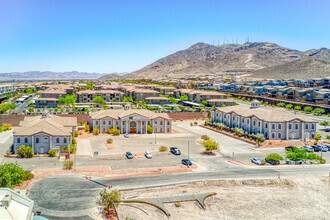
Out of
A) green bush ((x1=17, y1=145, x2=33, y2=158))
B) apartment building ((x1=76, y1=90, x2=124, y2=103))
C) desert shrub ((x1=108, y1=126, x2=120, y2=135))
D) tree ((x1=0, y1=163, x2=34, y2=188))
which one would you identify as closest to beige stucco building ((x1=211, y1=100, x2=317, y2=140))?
desert shrub ((x1=108, y1=126, x2=120, y2=135))

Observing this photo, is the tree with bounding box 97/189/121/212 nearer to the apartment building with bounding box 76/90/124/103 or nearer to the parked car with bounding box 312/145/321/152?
the parked car with bounding box 312/145/321/152

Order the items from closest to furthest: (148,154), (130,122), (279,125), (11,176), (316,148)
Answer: (11,176)
(148,154)
(316,148)
(279,125)
(130,122)

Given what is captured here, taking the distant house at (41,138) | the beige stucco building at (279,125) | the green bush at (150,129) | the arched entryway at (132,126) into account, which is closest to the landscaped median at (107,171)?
the distant house at (41,138)

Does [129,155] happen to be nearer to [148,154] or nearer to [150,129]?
[148,154]

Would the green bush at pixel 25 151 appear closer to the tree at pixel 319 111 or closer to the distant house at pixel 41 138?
the distant house at pixel 41 138

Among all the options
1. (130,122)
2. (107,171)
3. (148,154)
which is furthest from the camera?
(130,122)

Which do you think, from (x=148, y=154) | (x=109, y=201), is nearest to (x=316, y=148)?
(x=148, y=154)

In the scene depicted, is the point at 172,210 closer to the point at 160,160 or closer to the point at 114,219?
the point at 114,219
